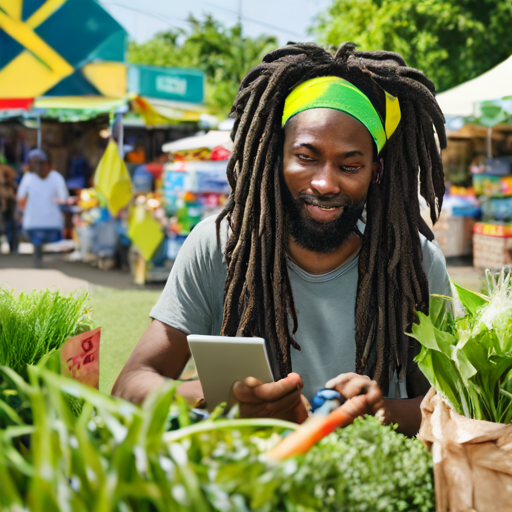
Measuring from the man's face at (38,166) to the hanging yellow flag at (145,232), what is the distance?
205 centimetres

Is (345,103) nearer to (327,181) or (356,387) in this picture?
(327,181)

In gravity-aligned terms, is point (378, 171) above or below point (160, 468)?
above

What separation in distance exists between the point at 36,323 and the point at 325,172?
2.90 ft

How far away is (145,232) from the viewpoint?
7.76 meters

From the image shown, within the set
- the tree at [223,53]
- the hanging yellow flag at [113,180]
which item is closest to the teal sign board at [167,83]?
the hanging yellow flag at [113,180]

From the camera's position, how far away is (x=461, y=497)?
0.99 meters

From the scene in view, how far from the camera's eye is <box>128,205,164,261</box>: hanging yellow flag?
7677mm

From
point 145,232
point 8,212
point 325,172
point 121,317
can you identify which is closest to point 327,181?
point 325,172

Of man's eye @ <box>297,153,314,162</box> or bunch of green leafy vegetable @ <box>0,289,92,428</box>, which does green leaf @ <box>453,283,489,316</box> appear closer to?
man's eye @ <box>297,153,314,162</box>

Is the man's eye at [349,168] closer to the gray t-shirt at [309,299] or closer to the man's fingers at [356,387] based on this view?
the gray t-shirt at [309,299]

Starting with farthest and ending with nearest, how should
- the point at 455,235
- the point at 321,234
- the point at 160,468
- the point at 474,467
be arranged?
the point at 455,235 → the point at 321,234 → the point at 474,467 → the point at 160,468

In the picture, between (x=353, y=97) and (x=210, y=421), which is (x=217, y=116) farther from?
(x=210, y=421)

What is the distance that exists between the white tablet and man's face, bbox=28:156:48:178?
8.35 meters

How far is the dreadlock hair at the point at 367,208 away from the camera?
179cm
